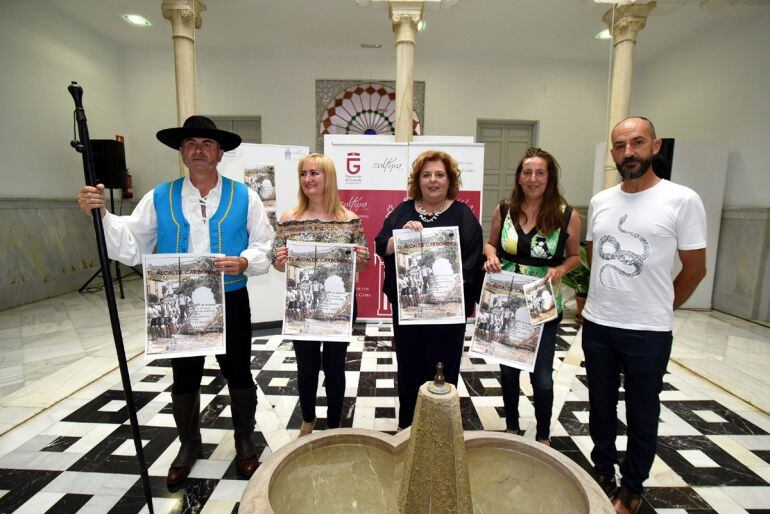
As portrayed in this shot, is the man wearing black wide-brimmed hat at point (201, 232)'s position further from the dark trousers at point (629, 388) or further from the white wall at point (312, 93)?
the white wall at point (312, 93)

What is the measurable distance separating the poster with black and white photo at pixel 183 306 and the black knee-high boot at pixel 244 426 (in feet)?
1.54

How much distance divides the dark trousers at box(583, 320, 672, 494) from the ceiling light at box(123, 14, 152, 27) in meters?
7.48

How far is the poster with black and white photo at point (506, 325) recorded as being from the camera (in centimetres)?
193

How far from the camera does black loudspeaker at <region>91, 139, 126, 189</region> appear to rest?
577 centimetres

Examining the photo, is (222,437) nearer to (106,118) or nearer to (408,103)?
(408,103)

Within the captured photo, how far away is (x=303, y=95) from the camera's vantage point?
742 cm

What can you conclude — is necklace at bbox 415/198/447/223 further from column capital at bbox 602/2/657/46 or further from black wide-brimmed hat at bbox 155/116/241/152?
column capital at bbox 602/2/657/46

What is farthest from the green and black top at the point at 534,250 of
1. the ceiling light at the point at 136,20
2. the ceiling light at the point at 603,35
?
the ceiling light at the point at 136,20

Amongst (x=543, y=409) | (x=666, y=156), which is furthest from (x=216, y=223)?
(x=666, y=156)

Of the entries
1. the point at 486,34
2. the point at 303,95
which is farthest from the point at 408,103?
the point at 303,95

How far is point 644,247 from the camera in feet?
5.29

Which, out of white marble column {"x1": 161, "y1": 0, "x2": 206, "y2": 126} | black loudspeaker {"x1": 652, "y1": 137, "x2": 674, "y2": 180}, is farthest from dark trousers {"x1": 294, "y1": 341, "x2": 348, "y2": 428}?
black loudspeaker {"x1": 652, "y1": 137, "x2": 674, "y2": 180}

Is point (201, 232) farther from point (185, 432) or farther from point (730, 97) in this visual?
point (730, 97)

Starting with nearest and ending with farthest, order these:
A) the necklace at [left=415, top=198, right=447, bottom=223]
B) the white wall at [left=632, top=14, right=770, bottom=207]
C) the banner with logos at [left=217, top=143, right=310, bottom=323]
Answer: the necklace at [left=415, top=198, right=447, bottom=223], the banner with logos at [left=217, top=143, right=310, bottom=323], the white wall at [left=632, top=14, right=770, bottom=207]
